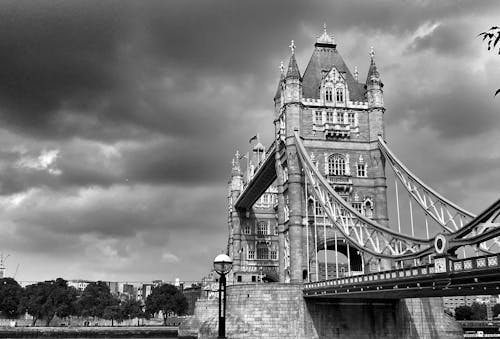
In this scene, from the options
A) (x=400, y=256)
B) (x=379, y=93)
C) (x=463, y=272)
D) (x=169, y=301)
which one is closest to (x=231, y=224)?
(x=169, y=301)

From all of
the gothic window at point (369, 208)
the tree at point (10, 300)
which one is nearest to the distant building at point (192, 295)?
the tree at point (10, 300)

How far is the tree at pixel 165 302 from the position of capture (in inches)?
4582

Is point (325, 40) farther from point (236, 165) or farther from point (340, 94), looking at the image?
point (236, 165)

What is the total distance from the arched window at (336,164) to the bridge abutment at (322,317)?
1269 centimetres

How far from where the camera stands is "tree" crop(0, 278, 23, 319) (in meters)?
113

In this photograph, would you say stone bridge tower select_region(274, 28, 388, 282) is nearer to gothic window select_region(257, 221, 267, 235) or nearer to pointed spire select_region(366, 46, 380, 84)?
pointed spire select_region(366, 46, 380, 84)

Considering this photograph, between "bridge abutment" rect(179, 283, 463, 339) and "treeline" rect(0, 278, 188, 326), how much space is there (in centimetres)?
6931

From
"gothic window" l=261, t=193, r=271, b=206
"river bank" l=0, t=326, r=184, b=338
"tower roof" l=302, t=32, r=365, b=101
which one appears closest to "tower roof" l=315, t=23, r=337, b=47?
"tower roof" l=302, t=32, r=365, b=101

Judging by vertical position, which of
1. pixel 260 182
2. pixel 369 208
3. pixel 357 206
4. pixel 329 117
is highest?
pixel 329 117

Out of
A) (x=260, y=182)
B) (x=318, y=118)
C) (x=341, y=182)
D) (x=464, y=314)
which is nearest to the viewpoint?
(x=341, y=182)

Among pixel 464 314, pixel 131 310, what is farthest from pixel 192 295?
pixel 464 314

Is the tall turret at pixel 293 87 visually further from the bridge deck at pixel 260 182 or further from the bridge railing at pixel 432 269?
the bridge railing at pixel 432 269

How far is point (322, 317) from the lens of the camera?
161 ft

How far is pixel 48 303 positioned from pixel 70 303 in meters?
4.52
